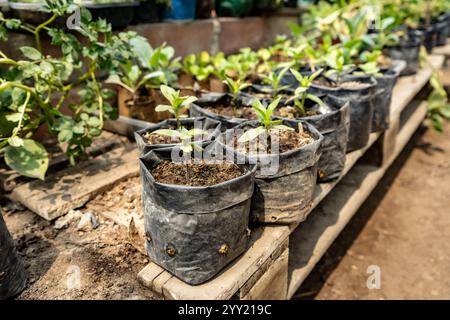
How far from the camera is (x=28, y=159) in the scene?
5.09 feet

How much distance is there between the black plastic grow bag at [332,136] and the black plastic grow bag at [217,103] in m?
0.28

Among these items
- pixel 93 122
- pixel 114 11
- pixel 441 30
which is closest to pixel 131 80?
pixel 114 11

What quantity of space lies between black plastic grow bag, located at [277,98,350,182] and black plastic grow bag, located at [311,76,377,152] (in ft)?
0.49

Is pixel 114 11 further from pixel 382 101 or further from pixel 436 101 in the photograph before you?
pixel 436 101

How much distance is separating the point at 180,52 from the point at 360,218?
171cm

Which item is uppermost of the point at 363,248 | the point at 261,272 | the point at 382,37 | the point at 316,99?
the point at 382,37

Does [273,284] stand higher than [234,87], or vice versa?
[234,87]

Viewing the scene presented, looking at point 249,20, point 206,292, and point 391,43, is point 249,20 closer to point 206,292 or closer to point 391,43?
point 391,43

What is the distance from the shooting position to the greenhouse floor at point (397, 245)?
87.5 inches

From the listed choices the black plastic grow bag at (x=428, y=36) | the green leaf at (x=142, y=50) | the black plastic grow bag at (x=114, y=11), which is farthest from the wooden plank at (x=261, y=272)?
the black plastic grow bag at (x=428, y=36)

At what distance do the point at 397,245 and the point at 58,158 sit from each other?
6.68 ft

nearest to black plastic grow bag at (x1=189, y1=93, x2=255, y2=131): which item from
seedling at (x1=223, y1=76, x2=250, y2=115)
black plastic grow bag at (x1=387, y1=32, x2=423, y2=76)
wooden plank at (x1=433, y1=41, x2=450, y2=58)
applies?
seedling at (x1=223, y1=76, x2=250, y2=115)

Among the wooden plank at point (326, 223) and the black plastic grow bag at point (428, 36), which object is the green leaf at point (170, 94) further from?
the black plastic grow bag at point (428, 36)

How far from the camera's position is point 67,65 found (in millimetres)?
1583
